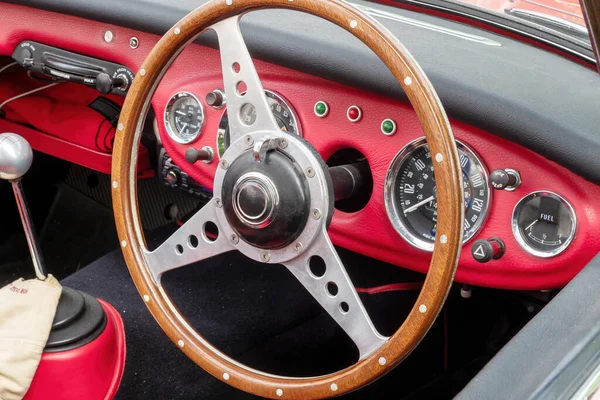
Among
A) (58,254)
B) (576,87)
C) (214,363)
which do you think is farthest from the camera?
(58,254)

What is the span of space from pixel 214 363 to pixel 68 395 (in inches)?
14.0

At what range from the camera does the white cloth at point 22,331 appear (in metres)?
1.31

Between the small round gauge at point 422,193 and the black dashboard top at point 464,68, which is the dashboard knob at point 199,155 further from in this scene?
the small round gauge at point 422,193

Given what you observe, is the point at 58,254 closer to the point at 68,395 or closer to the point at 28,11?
the point at 28,11

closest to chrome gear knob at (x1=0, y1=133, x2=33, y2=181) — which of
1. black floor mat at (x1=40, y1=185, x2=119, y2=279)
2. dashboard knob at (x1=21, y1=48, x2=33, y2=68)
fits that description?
dashboard knob at (x1=21, y1=48, x2=33, y2=68)

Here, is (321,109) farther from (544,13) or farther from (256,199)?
(544,13)

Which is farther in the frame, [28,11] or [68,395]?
[28,11]

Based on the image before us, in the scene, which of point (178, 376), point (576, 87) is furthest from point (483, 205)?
point (178, 376)

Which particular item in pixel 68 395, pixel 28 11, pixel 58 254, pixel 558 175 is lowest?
pixel 58 254

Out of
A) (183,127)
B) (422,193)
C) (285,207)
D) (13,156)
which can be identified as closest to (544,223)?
(422,193)

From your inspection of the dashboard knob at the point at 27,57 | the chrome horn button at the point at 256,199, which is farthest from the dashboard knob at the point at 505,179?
the dashboard knob at the point at 27,57

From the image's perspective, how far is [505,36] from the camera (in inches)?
63.9

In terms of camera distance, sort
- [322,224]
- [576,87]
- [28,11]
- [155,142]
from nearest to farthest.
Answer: [322,224], [576,87], [28,11], [155,142]

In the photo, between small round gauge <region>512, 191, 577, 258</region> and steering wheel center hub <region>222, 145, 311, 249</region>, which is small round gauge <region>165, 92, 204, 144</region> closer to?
steering wheel center hub <region>222, 145, 311, 249</region>
